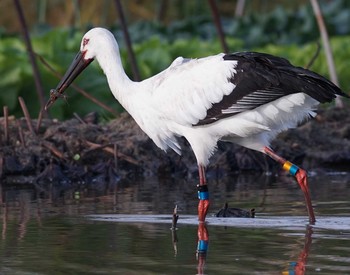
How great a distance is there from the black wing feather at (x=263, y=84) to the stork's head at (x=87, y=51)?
4.10ft

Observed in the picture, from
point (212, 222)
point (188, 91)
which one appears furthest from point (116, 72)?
point (212, 222)

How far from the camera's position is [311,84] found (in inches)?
394

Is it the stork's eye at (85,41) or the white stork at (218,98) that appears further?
the stork's eye at (85,41)

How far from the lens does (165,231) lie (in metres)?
9.58

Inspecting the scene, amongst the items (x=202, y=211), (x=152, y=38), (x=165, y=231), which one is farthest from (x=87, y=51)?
(x=152, y=38)

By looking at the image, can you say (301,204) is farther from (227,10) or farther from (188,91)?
(227,10)

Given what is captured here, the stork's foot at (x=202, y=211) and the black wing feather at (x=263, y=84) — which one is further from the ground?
the black wing feather at (x=263, y=84)

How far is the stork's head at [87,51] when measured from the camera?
11070mm

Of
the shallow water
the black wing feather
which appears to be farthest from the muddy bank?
the black wing feather

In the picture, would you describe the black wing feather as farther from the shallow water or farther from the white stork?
the shallow water

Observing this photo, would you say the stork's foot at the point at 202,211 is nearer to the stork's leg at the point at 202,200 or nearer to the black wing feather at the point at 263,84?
the stork's leg at the point at 202,200

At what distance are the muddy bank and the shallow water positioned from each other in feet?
2.24

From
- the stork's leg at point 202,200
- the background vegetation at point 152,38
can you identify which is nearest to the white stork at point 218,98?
the stork's leg at point 202,200

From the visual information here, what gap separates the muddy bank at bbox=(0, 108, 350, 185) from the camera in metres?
13.6
